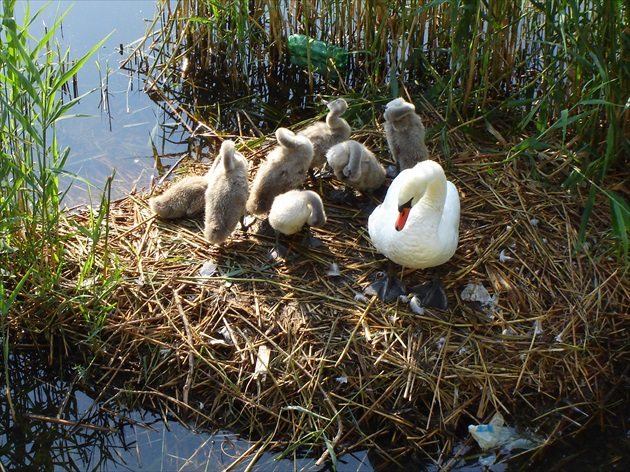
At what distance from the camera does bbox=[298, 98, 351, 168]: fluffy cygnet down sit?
5316 mm

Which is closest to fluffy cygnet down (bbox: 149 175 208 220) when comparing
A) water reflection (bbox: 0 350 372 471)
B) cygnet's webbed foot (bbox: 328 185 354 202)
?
cygnet's webbed foot (bbox: 328 185 354 202)

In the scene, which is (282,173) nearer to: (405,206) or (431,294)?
(405,206)

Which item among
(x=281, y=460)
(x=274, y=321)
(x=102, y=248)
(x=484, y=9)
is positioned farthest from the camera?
(x=484, y=9)

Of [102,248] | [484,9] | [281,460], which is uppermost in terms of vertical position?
[484,9]

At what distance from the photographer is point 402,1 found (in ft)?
18.8

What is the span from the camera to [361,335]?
174 inches

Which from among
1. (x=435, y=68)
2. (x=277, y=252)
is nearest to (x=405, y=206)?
(x=277, y=252)

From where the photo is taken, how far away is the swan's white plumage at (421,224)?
428 cm

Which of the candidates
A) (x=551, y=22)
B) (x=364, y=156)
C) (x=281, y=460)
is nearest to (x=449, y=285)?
(x=364, y=156)

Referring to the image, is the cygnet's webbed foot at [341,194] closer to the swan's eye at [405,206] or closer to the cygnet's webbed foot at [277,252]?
the cygnet's webbed foot at [277,252]

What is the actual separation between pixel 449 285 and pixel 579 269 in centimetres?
78

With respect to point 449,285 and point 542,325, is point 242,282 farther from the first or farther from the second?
point 542,325

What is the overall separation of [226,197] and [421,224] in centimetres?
118

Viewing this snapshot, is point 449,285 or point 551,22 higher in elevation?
point 551,22
